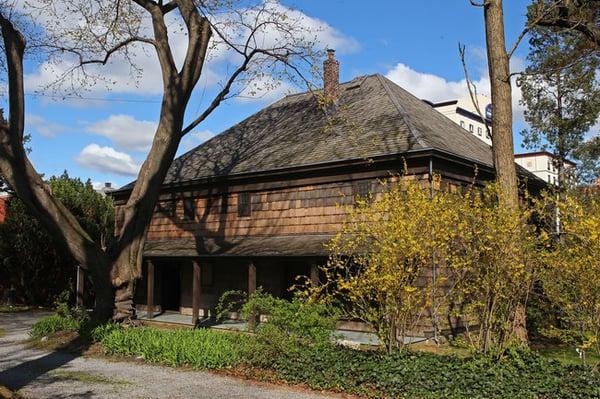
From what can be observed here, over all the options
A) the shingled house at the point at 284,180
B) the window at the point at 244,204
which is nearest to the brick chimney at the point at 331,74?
the shingled house at the point at 284,180

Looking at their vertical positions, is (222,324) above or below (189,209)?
below

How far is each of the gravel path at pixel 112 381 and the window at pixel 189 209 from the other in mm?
9819

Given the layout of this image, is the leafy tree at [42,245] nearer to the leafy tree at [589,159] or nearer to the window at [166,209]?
the window at [166,209]

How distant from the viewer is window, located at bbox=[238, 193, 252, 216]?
65.5 feet

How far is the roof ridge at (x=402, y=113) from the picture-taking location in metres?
16.1

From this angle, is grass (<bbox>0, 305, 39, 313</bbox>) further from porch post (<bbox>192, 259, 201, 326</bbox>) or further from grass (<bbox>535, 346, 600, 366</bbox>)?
grass (<bbox>535, 346, 600, 366</bbox>)

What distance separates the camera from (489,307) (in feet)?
28.7

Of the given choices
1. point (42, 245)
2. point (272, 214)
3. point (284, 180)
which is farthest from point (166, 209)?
point (42, 245)

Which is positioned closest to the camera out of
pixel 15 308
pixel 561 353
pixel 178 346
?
pixel 178 346

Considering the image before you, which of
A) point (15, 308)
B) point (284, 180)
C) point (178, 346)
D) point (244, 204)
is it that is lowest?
point (15, 308)

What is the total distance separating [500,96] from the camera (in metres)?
12.1

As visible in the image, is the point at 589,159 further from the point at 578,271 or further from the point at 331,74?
the point at 578,271

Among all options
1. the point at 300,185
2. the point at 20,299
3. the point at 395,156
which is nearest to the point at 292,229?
the point at 300,185

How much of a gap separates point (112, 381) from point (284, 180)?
10021 millimetres
